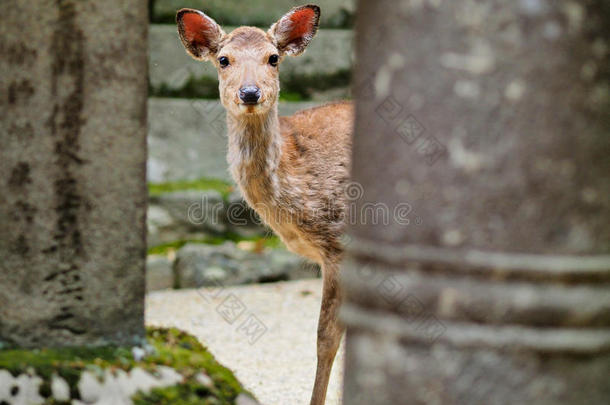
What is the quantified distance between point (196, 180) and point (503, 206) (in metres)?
5.50

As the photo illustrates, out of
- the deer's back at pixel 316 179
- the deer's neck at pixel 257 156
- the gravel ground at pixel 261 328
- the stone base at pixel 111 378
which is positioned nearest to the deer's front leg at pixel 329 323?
the deer's back at pixel 316 179

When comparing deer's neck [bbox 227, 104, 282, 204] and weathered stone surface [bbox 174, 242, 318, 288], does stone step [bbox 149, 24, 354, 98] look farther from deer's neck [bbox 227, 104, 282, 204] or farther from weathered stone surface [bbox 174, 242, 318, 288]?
deer's neck [bbox 227, 104, 282, 204]

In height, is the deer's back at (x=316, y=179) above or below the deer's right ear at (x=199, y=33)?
below

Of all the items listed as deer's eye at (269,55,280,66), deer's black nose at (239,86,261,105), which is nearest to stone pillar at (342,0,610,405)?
deer's black nose at (239,86,261,105)

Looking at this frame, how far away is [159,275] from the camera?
21.4 ft

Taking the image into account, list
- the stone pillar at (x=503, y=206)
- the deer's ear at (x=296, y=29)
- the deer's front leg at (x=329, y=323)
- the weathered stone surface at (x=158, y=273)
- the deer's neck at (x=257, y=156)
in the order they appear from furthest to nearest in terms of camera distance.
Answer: the weathered stone surface at (x=158, y=273), the deer's ear at (x=296, y=29), the deer's neck at (x=257, y=156), the deer's front leg at (x=329, y=323), the stone pillar at (x=503, y=206)

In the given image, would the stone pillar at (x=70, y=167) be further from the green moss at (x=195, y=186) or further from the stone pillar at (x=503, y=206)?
the green moss at (x=195, y=186)

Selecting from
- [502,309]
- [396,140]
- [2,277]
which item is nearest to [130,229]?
[2,277]

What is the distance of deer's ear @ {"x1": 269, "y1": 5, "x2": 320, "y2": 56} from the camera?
14.8 feet

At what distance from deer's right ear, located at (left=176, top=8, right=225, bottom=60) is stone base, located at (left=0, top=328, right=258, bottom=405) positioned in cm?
223

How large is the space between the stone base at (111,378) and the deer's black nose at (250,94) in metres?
1.68

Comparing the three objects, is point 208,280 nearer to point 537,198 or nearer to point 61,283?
point 61,283

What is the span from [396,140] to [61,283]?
1.60 metres

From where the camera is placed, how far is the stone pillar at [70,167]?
8.48 ft
